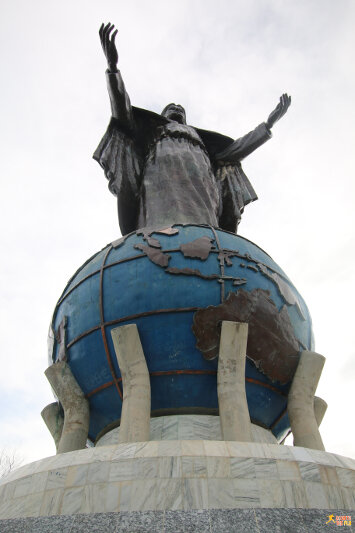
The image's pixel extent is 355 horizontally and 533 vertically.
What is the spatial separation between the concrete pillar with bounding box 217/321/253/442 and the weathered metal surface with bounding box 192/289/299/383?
17cm

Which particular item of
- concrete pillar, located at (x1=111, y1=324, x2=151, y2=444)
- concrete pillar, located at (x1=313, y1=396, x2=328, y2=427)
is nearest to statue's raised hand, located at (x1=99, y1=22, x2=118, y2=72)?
concrete pillar, located at (x1=111, y1=324, x2=151, y2=444)

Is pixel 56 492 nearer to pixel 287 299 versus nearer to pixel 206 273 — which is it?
pixel 206 273

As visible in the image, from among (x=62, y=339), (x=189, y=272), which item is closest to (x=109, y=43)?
(x=189, y=272)

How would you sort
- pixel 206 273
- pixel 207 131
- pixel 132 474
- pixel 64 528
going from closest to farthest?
1. pixel 64 528
2. pixel 132 474
3. pixel 206 273
4. pixel 207 131

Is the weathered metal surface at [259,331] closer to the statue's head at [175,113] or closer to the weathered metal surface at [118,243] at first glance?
the weathered metal surface at [118,243]

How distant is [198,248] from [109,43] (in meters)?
4.98

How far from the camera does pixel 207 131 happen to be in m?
13.3

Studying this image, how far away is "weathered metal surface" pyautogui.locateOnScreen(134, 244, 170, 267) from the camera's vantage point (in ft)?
25.8

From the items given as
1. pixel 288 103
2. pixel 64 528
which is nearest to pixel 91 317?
pixel 64 528

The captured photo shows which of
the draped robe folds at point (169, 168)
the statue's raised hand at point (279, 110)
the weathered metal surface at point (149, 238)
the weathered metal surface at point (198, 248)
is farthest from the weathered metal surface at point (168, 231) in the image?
the statue's raised hand at point (279, 110)

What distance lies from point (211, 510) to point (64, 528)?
4.53ft

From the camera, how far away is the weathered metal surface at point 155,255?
788cm

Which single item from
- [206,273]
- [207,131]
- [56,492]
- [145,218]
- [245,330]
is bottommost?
[56,492]

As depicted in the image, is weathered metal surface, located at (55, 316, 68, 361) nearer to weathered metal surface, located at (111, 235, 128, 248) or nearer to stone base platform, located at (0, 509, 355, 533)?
weathered metal surface, located at (111, 235, 128, 248)
